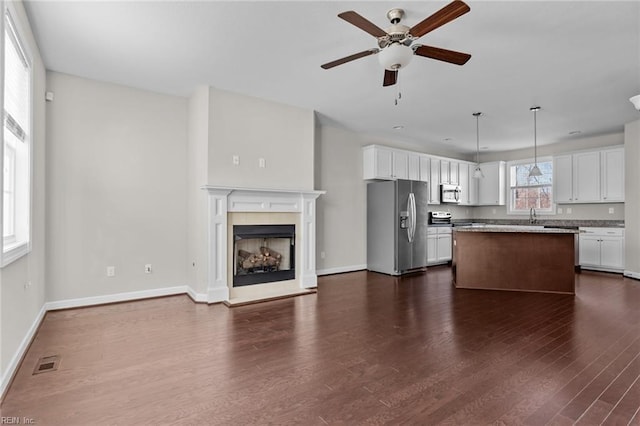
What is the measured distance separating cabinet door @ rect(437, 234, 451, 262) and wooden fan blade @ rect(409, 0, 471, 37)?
5331mm

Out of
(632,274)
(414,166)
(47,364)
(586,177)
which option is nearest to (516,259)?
(632,274)

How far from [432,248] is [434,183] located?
4.82ft

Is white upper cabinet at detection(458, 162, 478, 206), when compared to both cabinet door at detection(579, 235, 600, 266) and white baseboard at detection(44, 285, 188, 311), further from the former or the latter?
white baseboard at detection(44, 285, 188, 311)

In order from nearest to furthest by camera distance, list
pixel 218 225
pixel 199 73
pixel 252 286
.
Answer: pixel 199 73 → pixel 218 225 → pixel 252 286

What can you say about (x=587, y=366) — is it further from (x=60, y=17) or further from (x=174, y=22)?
(x=60, y=17)

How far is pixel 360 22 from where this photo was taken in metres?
2.28

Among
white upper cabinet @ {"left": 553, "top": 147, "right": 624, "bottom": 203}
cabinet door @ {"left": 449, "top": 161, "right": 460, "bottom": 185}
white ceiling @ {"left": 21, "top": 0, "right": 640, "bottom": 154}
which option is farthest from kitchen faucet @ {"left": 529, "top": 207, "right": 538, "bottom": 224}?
white ceiling @ {"left": 21, "top": 0, "right": 640, "bottom": 154}

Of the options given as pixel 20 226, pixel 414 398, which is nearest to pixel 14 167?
pixel 20 226

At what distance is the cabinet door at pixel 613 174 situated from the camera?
609 centimetres

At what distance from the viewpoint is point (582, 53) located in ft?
10.7

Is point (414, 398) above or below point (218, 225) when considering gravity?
below

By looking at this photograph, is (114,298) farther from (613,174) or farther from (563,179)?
(613,174)

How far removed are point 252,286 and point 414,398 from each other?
290cm

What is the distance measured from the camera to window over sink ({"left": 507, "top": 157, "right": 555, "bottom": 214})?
7.25 meters
